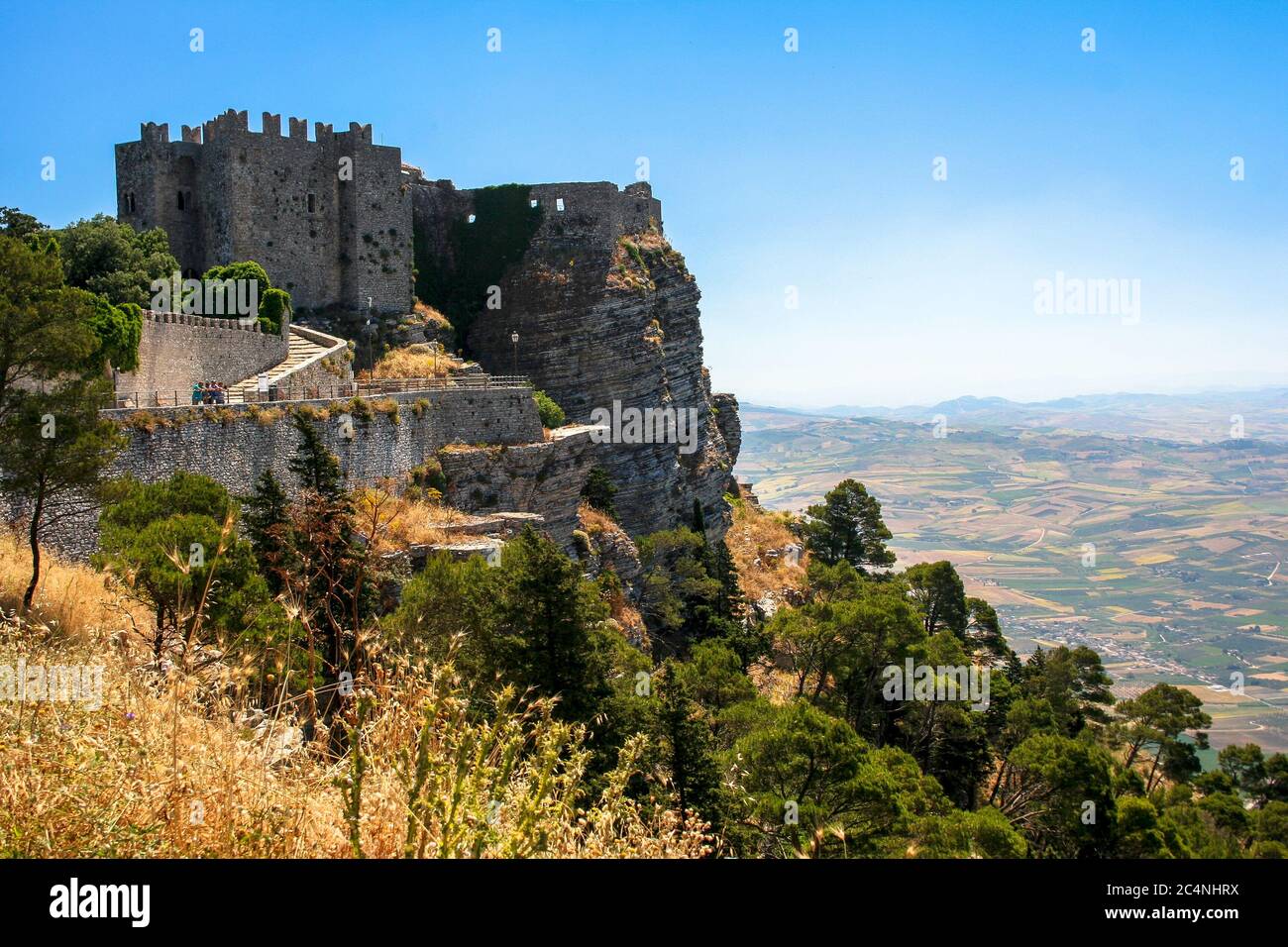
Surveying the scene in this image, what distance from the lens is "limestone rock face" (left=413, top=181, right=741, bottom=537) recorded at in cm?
3941

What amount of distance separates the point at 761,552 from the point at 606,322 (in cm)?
1500

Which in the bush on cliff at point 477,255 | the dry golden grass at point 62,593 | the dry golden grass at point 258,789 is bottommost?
the dry golden grass at point 62,593

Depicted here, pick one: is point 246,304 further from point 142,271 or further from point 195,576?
point 195,576

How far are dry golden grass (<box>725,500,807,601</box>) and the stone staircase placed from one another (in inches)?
795

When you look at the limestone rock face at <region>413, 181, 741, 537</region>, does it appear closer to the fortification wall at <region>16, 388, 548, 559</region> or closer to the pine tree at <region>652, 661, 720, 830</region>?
the fortification wall at <region>16, 388, 548, 559</region>

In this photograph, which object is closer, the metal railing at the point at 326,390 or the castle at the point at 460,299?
the metal railing at the point at 326,390

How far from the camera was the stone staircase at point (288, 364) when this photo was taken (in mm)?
25625

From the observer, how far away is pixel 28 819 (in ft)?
14.5

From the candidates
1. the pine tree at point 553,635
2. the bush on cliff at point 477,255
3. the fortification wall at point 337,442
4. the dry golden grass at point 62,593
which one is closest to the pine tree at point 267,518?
the fortification wall at point 337,442

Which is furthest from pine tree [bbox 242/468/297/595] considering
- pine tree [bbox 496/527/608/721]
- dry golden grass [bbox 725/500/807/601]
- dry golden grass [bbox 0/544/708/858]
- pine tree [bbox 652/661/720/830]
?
dry golden grass [bbox 725/500/807/601]

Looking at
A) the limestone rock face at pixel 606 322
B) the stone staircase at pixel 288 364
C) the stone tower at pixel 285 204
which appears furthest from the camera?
the limestone rock face at pixel 606 322

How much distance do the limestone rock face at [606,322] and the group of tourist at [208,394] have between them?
14866mm

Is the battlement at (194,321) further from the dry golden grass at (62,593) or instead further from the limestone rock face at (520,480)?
the dry golden grass at (62,593)

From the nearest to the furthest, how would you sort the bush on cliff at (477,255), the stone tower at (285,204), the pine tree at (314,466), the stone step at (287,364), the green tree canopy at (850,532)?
the pine tree at (314,466)
the stone step at (287,364)
the stone tower at (285,204)
the bush on cliff at (477,255)
the green tree canopy at (850,532)
